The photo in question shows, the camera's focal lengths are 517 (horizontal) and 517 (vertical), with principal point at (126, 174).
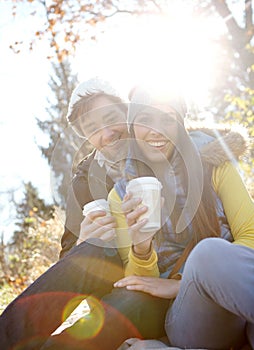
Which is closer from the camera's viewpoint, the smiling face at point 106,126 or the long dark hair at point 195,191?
the long dark hair at point 195,191

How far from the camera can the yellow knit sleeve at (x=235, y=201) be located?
2.52 metres

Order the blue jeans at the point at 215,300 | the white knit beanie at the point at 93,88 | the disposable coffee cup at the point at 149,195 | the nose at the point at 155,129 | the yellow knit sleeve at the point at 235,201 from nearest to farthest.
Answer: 1. the blue jeans at the point at 215,300
2. the disposable coffee cup at the point at 149,195
3. the yellow knit sleeve at the point at 235,201
4. the nose at the point at 155,129
5. the white knit beanie at the point at 93,88

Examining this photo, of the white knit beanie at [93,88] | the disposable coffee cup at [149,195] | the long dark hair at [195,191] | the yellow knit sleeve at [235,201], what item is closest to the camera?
the disposable coffee cup at [149,195]

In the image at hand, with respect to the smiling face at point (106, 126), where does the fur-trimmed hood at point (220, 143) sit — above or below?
below

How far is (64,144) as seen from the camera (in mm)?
21562

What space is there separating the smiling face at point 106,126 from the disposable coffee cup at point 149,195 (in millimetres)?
945

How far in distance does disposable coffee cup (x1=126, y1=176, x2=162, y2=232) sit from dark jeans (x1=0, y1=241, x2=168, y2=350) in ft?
1.40

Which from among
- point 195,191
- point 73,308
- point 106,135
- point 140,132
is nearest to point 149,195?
point 195,191

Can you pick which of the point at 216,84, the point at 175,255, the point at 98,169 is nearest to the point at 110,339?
the point at 175,255

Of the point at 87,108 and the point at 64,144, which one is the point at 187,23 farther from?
the point at 64,144

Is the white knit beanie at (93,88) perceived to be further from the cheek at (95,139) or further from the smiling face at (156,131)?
the smiling face at (156,131)

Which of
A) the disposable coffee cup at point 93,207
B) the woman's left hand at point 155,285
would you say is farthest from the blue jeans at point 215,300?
the disposable coffee cup at point 93,207

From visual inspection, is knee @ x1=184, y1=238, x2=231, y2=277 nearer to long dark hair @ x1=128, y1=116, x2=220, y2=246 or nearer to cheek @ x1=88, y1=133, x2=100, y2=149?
long dark hair @ x1=128, y1=116, x2=220, y2=246

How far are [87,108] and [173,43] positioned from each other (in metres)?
6.40
